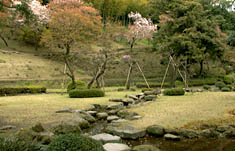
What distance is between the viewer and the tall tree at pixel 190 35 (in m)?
25.0

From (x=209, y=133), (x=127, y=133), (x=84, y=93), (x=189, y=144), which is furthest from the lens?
(x=84, y=93)

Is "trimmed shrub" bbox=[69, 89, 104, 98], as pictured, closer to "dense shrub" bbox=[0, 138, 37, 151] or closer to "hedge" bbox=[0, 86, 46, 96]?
"hedge" bbox=[0, 86, 46, 96]

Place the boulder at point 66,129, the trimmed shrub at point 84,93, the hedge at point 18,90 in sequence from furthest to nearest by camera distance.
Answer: the hedge at point 18,90, the trimmed shrub at point 84,93, the boulder at point 66,129

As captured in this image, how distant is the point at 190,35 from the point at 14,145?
23694 mm

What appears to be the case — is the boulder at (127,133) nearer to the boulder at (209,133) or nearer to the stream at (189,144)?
the stream at (189,144)

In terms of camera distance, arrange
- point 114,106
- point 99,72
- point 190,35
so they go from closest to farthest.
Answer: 1. point 114,106
2. point 99,72
3. point 190,35

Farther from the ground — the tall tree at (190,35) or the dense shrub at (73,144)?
the tall tree at (190,35)

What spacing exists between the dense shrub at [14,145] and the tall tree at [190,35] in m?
21.6

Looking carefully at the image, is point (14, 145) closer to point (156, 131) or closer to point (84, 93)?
point (156, 131)

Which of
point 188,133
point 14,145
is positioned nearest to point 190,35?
point 188,133

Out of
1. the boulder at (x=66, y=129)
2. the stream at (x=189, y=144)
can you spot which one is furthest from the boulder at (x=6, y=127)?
the stream at (x=189, y=144)

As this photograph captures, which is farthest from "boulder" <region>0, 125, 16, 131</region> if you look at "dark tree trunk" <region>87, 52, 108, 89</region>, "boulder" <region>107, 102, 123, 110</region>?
"dark tree trunk" <region>87, 52, 108, 89</region>

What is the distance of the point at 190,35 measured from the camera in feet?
82.5

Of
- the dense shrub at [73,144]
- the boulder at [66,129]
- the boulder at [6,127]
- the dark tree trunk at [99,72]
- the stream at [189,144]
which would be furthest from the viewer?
the dark tree trunk at [99,72]
